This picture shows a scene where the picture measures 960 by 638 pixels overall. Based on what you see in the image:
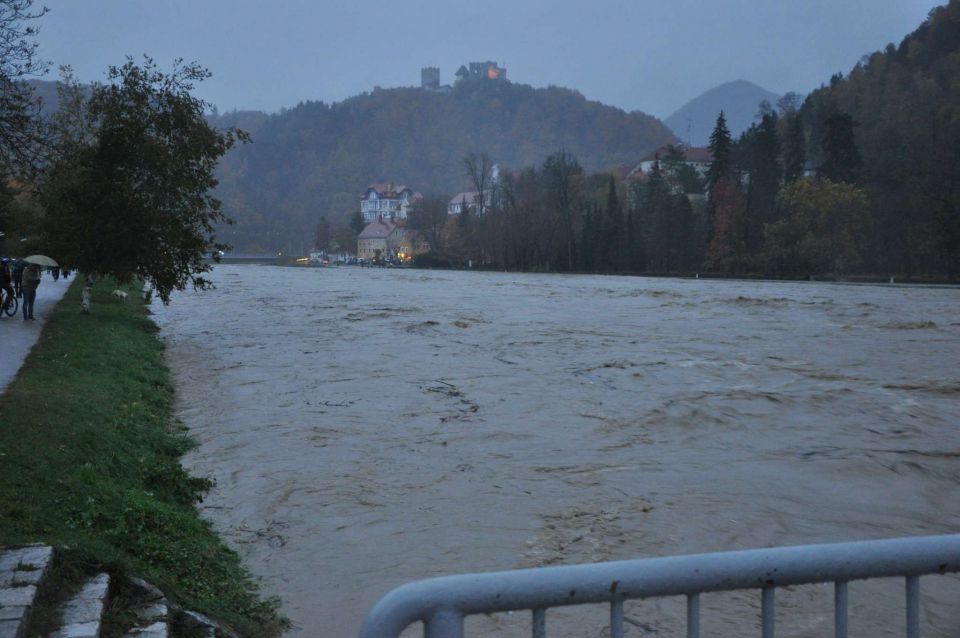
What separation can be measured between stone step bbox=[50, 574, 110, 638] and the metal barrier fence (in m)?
3.62

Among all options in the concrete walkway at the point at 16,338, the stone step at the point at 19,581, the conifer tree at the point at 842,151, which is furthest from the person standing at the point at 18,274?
the conifer tree at the point at 842,151

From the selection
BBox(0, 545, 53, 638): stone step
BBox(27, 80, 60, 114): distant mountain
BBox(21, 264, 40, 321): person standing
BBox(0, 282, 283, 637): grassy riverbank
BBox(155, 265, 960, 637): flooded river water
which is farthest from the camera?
BBox(21, 264, 40, 321): person standing

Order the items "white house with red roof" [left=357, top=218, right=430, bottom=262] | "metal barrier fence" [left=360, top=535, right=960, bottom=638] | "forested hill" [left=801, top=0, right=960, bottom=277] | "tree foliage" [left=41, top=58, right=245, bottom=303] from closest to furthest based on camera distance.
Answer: "metal barrier fence" [left=360, top=535, right=960, bottom=638]
"tree foliage" [left=41, top=58, right=245, bottom=303]
"forested hill" [left=801, top=0, right=960, bottom=277]
"white house with red roof" [left=357, top=218, right=430, bottom=262]

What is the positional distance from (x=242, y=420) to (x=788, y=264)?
2683 inches

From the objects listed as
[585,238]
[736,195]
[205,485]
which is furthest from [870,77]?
[205,485]

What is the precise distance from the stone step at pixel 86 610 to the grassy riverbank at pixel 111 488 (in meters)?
0.35

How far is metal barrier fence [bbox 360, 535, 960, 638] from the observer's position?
2564 millimetres

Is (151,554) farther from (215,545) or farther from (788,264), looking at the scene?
(788,264)

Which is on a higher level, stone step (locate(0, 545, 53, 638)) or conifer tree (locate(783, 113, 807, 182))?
conifer tree (locate(783, 113, 807, 182))

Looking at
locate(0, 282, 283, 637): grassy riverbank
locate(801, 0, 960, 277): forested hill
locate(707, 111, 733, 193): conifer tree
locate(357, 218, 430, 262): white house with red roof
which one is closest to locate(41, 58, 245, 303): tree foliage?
locate(0, 282, 283, 637): grassy riverbank

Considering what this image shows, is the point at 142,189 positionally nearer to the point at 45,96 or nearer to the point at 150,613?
the point at 150,613

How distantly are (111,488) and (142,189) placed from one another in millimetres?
24000

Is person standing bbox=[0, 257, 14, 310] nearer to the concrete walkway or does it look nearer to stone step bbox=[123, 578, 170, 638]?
the concrete walkway

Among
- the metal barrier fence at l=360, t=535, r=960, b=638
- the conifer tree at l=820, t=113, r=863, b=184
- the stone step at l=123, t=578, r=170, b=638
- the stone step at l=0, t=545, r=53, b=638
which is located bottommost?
the stone step at l=123, t=578, r=170, b=638
